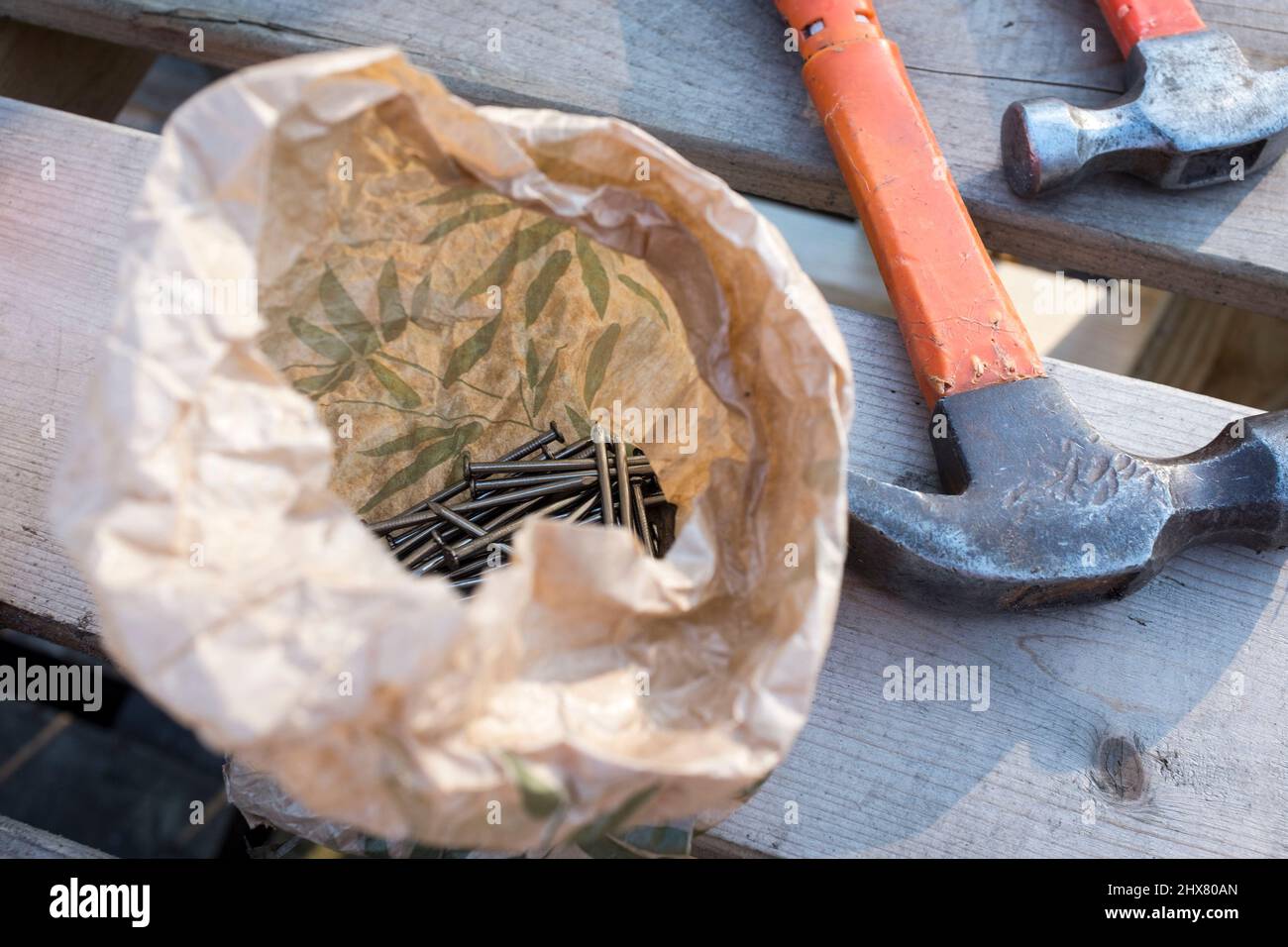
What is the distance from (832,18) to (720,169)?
224 mm

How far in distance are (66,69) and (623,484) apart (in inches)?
41.5

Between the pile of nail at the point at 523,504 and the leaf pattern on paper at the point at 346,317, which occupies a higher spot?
the leaf pattern on paper at the point at 346,317

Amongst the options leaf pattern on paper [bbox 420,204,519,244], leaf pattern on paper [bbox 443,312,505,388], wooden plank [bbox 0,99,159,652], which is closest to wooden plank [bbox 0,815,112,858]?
wooden plank [bbox 0,99,159,652]

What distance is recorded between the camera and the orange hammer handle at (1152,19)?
1.15 meters

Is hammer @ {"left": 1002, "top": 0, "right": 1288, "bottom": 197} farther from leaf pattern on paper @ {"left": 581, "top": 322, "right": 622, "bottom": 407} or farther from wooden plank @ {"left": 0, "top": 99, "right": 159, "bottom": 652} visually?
wooden plank @ {"left": 0, "top": 99, "right": 159, "bottom": 652}

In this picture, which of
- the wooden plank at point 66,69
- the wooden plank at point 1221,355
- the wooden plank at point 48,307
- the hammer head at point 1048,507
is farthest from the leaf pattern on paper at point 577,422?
the wooden plank at point 1221,355

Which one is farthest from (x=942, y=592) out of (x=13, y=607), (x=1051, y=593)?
(x=13, y=607)

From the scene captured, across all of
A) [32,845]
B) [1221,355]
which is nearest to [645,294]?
[32,845]

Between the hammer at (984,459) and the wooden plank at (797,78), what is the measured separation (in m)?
0.16

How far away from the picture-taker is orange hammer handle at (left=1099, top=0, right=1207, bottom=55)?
115 centimetres

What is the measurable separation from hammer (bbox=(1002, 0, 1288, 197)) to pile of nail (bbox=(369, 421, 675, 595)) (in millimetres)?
553

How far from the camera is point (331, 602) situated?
648 mm

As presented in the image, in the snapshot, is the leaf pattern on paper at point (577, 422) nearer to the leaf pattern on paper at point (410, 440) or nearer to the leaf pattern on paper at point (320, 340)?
the leaf pattern on paper at point (410, 440)
